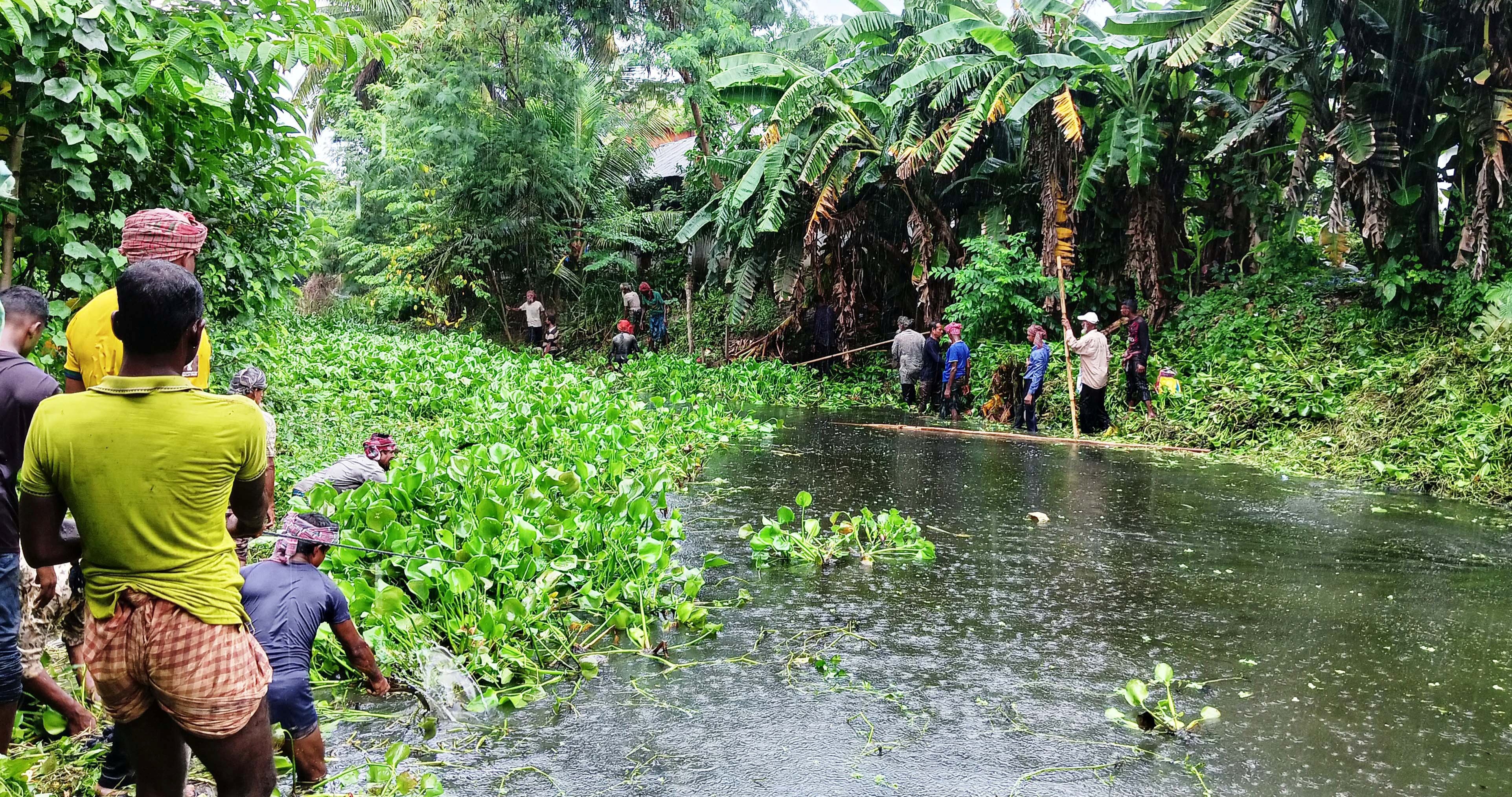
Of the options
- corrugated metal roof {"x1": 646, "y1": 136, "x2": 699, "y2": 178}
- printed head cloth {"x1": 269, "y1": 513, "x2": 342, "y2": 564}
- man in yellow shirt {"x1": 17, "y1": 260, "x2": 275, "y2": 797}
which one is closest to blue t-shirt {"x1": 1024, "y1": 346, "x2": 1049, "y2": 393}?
printed head cloth {"x1": 269, "y1": 513, "x2": 342, "y2": 564}

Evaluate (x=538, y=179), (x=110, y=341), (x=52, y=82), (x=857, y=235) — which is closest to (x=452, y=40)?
(x=538, y=179)

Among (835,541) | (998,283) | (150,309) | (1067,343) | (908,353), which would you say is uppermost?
(998,283)

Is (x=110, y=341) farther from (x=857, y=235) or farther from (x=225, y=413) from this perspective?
(x=857, y=235)

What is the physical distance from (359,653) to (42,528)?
4.57 ft

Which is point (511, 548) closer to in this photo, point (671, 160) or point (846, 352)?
point (846, 352)

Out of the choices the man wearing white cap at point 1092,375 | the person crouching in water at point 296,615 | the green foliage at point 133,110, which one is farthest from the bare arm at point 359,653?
the man wearing white cap at point 1092,375

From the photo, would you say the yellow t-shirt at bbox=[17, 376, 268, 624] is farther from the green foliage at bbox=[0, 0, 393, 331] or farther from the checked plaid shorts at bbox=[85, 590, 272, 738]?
the green foliage at bbox=[0, 0, 393, 331]

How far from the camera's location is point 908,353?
16.3 m

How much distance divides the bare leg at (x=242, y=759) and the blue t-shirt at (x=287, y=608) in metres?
0.65

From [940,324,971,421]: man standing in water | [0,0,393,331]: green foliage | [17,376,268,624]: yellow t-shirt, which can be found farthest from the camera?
[940,324,971,421]: man standing in water

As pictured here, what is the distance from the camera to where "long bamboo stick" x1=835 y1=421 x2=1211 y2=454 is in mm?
12234

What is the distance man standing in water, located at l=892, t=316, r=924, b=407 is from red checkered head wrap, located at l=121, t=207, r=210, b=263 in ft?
42.8

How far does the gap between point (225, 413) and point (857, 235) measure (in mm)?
16842

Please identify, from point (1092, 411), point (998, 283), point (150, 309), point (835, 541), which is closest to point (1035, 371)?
point (1092, 411)
